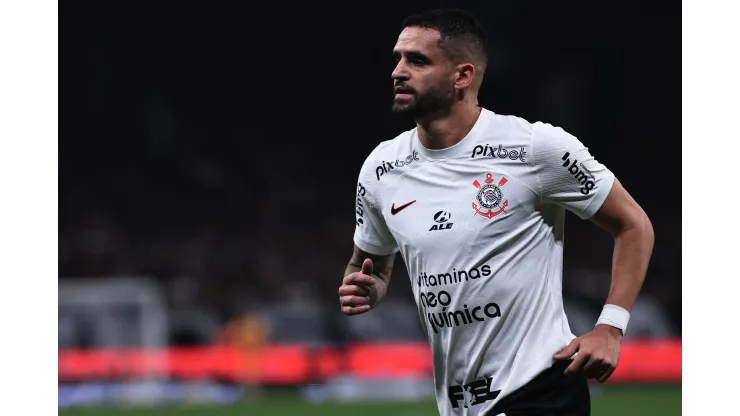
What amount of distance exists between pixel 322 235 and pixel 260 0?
6.17 m

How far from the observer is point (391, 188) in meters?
4.41

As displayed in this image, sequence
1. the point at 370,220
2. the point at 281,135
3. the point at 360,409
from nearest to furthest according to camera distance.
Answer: the point at 370,220, the point at 360,409, the point at 281,135

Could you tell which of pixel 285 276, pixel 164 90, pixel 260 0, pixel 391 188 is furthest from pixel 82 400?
pixel 391 188

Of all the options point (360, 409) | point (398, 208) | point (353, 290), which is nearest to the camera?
point (353, 290)

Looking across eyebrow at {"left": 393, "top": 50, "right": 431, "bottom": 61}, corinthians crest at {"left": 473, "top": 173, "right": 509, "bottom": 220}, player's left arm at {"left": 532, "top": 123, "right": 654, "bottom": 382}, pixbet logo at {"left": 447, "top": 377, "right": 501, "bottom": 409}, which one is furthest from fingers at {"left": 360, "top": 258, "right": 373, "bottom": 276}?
eyebrow at {"left": 393, "top": 50, "right": 431, "bottom": 61}

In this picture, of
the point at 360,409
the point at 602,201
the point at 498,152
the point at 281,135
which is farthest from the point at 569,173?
the point at 281,135

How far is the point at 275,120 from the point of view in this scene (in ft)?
82.5

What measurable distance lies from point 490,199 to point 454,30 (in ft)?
2.22

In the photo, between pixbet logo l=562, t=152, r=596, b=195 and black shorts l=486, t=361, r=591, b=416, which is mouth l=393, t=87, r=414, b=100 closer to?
pixbet logo l=562, t=152, r=596, b=195

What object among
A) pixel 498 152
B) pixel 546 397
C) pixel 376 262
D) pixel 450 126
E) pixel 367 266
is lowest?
pixel 546 397

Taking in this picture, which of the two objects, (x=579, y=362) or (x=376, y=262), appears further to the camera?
(x=376, y=262)

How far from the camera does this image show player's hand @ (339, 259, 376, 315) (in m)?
4.21

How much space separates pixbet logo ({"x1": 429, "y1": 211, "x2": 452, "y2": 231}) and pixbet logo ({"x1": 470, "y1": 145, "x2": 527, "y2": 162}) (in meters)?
0.24

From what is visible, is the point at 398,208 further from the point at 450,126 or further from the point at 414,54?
the point at 414,54
